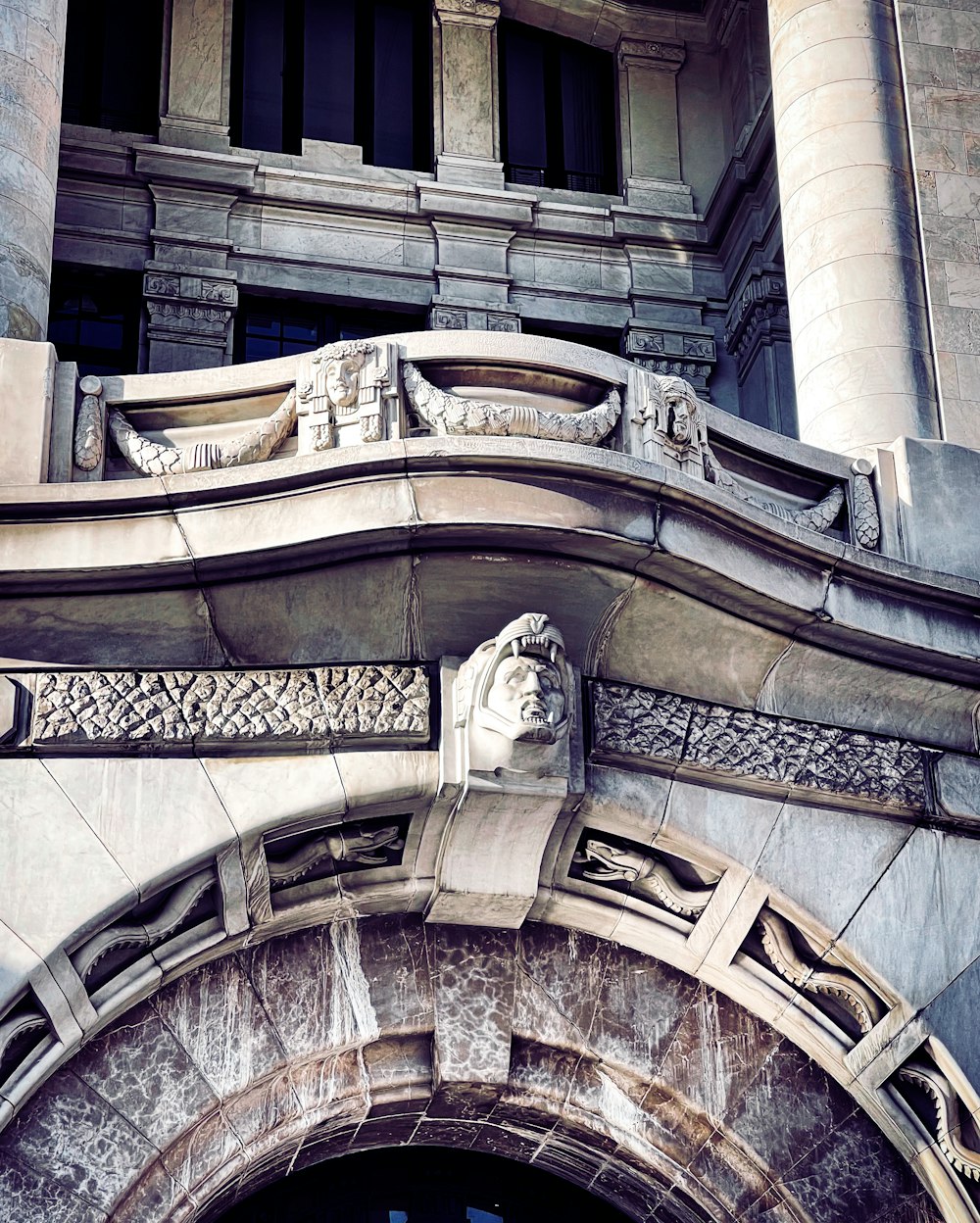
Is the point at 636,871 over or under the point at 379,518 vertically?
under

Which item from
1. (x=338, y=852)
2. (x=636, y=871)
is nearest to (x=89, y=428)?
(x=338, y=852)

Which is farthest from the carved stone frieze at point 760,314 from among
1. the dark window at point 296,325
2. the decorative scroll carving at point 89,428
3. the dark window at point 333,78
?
the decorative scroll carving at point 89,428

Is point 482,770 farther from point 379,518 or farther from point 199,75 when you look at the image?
point 199,75

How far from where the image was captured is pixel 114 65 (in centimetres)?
2056

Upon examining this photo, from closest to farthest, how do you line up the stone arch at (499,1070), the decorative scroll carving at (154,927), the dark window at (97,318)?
1. the decorative scroll carving at (154,927)
2. the stone arch at (499,1070)
3. the dark window at (97,318)

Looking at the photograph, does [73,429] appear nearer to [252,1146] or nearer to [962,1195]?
[252,1146]

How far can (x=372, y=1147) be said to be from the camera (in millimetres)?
13953

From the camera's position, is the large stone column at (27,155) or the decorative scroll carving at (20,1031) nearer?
the decorative scroll carving at (20,1031)

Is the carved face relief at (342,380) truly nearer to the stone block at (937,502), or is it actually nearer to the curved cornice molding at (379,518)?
the curved cornice molding at (379,518)

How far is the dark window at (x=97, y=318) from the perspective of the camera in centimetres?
1922

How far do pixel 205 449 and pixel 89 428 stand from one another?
2.39 ft

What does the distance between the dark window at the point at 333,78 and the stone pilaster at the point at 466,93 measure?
0.24 m

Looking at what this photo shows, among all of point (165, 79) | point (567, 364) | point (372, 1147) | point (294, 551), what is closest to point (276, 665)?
point (294, 551)

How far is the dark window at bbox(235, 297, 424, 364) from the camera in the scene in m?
19.6
